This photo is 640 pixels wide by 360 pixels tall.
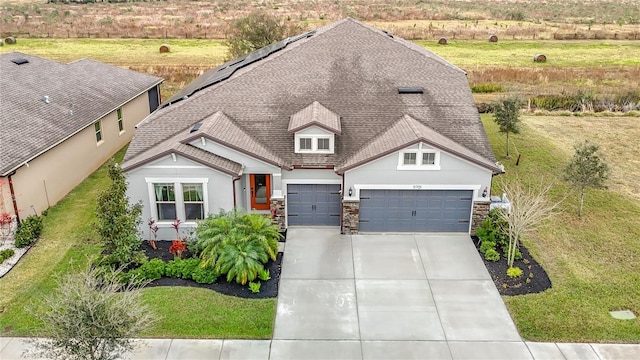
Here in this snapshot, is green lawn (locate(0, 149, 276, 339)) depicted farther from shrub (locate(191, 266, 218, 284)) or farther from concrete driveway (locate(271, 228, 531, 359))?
concrete driveway (locate(271, 228, 531, 359))

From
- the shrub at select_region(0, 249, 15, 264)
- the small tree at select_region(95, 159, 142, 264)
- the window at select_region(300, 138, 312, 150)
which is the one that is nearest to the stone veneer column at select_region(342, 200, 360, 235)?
the window at select_region(300, 138, 312, 150)

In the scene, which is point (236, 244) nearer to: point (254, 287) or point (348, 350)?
point (254, 287)

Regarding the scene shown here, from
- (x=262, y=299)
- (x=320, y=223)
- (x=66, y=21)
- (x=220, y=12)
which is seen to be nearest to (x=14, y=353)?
(x=262, y=299)

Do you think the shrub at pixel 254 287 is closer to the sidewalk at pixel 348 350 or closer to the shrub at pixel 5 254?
the sidewalk at pixel 348 350

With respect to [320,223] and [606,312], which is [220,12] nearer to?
[320,223]

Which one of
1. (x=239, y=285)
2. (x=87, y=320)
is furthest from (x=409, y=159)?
(x=87, y=320)

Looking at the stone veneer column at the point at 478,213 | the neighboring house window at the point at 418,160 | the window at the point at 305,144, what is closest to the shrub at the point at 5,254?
the window at the point at 305,144
